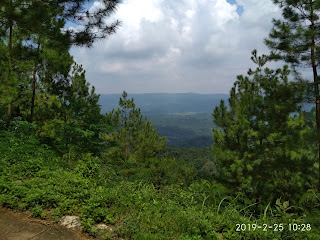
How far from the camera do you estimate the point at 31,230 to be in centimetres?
288

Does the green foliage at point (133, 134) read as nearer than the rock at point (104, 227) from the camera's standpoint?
No

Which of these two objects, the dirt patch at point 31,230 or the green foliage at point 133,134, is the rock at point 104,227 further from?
the green foliage at point 133,134

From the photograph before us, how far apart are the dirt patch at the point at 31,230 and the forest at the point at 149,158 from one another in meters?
0.12

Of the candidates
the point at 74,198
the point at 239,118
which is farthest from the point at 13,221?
the point at 239,118

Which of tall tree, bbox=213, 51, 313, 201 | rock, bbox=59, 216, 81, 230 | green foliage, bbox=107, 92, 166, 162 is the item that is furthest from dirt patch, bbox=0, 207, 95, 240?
green foliage, bbox=107, 92, 166, 162

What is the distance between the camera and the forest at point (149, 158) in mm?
3113

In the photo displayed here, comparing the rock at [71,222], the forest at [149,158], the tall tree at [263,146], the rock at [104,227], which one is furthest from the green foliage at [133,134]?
the rock at [104,227]

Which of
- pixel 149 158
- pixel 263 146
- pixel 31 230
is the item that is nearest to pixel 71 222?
pixel 31 230

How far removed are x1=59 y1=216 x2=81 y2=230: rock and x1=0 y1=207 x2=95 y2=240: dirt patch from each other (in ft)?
0.21

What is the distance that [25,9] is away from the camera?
639cm

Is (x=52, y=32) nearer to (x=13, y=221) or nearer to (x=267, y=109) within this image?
(x=13, y=221)

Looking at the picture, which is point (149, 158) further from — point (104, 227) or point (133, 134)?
point (133, 134)

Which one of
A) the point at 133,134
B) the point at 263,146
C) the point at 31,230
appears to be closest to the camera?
the point at 31,230

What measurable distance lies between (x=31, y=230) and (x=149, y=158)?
5109 millimetres
